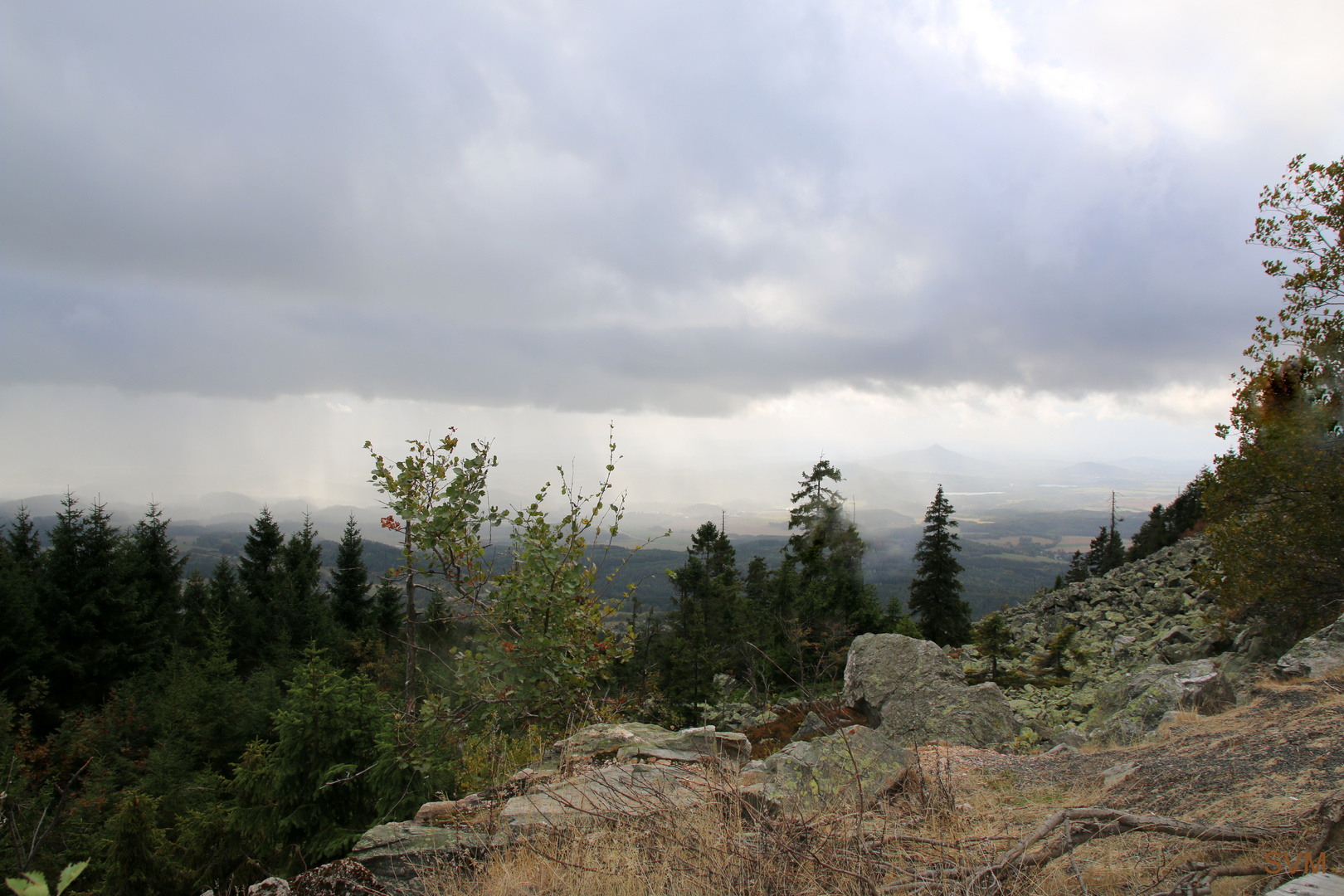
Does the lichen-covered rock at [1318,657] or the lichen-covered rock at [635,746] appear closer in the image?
the lichen-covered rock at [635,746]

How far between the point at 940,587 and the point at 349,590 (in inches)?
1536

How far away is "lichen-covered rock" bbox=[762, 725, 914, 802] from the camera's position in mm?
5113

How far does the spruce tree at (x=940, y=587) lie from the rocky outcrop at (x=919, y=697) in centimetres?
2060

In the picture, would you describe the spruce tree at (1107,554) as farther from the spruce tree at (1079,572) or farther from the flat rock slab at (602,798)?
the flat rock slab at (602,798)

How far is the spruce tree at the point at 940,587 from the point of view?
112 feet

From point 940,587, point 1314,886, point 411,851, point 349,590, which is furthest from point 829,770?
point 349,590

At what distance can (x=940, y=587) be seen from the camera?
113ft

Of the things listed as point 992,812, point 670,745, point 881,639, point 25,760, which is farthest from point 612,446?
point 25,760

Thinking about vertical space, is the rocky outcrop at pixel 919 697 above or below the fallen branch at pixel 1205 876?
below

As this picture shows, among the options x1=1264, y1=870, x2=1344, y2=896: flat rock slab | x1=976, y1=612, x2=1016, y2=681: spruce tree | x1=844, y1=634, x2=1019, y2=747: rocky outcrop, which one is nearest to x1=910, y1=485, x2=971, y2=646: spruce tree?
x1=976, y1=612, x2=1016, y2=681: spruce tree

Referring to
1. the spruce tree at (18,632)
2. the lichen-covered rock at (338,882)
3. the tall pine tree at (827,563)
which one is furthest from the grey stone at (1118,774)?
the spruce tree at (18,632)

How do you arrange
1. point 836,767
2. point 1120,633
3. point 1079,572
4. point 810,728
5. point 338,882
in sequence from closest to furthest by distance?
point 338,882 → point 836,767 → point 810,728 → point 1120,633 → point 1079,572

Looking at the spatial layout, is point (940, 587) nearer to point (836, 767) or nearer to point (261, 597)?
point (836, 767)

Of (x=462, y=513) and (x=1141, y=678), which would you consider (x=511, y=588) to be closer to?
(x=462, y=513)
